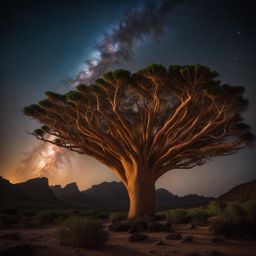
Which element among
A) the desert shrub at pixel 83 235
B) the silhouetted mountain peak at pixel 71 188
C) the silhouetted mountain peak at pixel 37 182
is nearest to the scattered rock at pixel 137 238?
the desert shrub at pixel 83 235

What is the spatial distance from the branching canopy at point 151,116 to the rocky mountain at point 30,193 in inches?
1388

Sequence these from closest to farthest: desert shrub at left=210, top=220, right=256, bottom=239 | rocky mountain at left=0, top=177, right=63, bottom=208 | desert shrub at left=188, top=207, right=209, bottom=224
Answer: desert shrub at left=210, top=220, right=256, bottom=239 → desert shrub at left=188, top=207, right=209, bottom=224 → rocky mountain at left=0, top=177, right=63, bottom=208

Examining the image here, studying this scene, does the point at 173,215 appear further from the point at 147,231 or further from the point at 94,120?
the point at 94,120

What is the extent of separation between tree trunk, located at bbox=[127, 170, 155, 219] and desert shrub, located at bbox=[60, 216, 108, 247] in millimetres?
8047

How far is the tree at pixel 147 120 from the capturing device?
14086 millimetres

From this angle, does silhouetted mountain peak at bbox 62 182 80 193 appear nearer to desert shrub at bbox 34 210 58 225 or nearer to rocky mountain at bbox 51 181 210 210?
rocky mountain at bbox 51 181 210 210

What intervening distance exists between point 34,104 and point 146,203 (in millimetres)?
9877

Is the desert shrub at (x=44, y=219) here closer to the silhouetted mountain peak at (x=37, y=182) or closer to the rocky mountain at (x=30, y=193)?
the rocky mountain at (x=30, y=193)

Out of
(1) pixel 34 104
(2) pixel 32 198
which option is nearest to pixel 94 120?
(1) pixel 34 104

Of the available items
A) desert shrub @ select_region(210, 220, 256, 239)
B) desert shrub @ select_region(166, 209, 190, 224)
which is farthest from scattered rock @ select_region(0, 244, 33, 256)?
desert shrub @ select_region(166, 209, 190, 224)

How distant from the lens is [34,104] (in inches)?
655

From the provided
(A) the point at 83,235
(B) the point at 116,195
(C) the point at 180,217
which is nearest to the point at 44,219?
(C) the point at 180,217

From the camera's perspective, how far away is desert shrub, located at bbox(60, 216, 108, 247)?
6.66 m

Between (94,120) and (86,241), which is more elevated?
(94,120)
